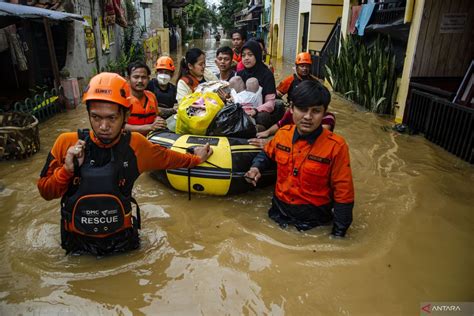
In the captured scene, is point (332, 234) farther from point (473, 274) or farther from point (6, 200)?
point (6, 200)

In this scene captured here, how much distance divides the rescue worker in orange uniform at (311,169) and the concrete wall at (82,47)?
7.63 metres

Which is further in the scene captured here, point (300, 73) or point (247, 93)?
point (300, 73)

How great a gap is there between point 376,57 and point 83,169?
686cm

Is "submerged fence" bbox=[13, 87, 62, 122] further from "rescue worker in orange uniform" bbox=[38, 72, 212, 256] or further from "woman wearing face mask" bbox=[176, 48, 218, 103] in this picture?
"rescue worker in orange uniform" bbox=[38, 72, 212, 256]

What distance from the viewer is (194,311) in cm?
226

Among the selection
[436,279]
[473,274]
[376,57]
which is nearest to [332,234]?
[436,279]

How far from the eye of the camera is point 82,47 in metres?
9.55

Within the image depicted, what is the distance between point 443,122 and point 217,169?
13.4 ft

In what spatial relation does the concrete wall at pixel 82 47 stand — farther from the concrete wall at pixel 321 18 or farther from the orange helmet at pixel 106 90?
the concrete wall at pixel 321 18

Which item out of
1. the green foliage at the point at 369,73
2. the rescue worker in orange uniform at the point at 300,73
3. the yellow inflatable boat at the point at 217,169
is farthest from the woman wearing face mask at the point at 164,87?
the green foliage at the point at 369,73

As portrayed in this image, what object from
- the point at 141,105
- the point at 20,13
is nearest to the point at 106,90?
the point at 141,105

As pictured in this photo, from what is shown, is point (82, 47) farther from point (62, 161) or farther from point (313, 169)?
point (313, 169)

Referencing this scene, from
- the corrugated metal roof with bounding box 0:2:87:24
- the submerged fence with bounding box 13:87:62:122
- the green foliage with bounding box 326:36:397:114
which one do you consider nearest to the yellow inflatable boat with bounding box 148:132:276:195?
the corrugated metal roof with bounding box 0:2:87:24

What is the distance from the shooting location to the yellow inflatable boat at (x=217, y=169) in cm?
345
